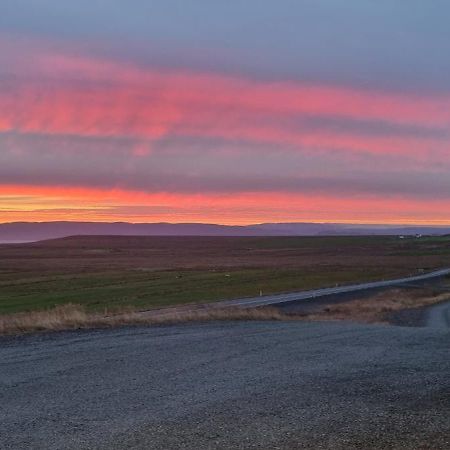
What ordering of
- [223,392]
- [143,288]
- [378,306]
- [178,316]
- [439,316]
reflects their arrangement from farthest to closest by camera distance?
[143,288] → [378,306] → [439,316] → [178,316] → [223,392]

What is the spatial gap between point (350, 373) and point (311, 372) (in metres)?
0.74

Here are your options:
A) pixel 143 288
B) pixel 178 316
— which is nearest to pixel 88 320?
pixel 178 316

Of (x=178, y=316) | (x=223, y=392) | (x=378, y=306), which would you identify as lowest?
(x=378, y=306)

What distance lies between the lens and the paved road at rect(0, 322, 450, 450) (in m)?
8.30

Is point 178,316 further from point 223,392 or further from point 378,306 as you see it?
point 378,306

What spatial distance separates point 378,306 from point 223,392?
979 inches

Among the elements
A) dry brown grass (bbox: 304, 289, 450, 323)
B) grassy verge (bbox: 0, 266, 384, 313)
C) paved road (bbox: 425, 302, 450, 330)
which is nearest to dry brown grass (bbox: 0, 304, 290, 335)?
A: dry brown grass (bbox: 304, 289, 450, 323)

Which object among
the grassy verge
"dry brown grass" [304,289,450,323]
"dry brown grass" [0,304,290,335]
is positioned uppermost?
"dry brown grass" [0,304,290,335]

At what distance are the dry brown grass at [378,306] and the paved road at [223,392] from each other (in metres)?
10.8

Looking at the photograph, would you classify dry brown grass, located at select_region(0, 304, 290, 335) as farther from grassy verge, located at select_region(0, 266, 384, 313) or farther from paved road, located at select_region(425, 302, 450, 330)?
grassy verge, located at select_region(0, 266, 384, 313)

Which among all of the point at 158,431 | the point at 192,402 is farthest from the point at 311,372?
the point at 158,431

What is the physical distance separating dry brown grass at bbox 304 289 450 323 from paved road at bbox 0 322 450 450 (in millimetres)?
10807

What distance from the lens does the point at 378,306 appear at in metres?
34.3

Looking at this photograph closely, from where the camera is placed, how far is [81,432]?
8570 mm
